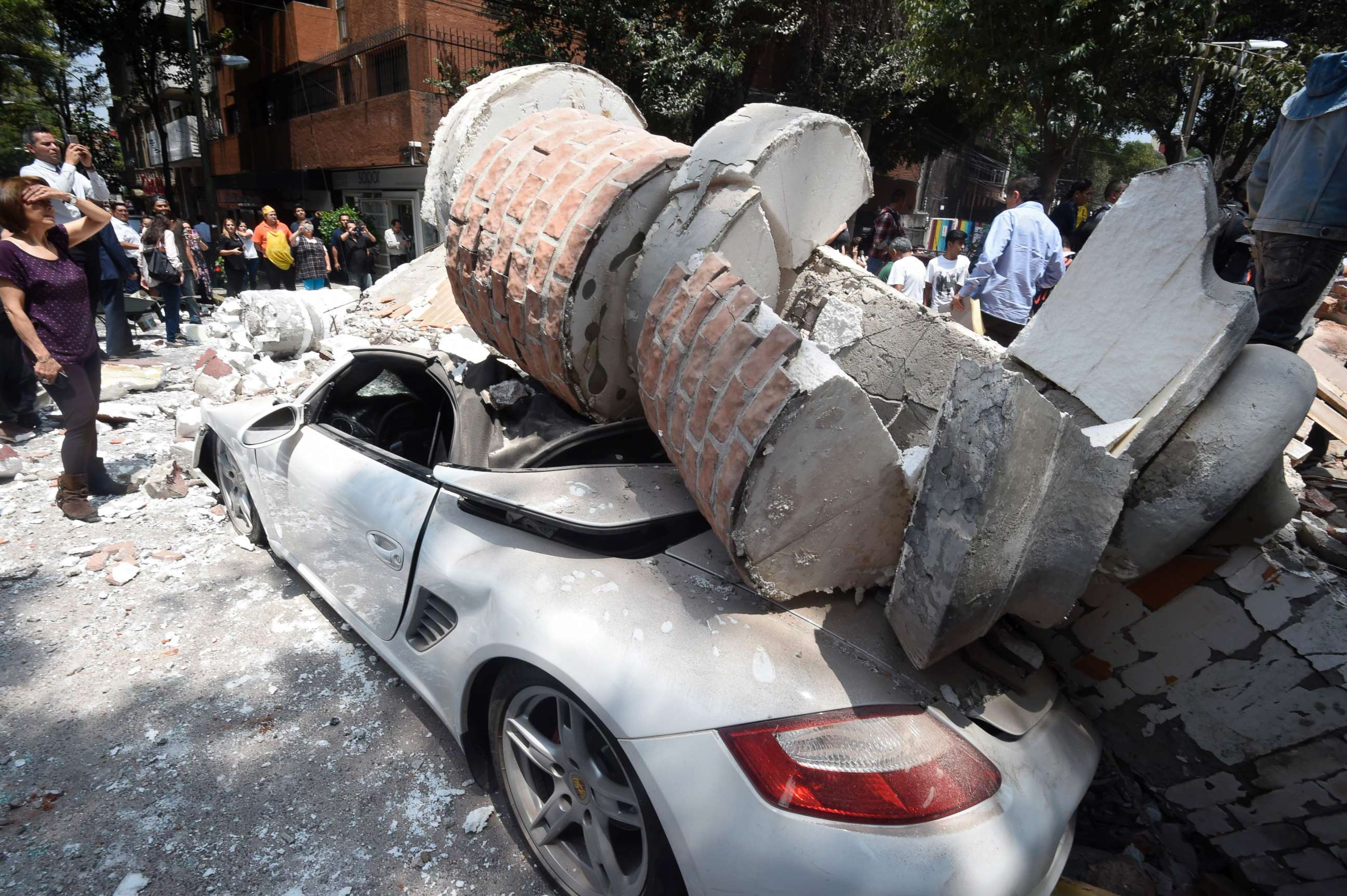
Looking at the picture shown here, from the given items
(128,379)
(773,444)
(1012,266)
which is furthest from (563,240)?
(128,379)

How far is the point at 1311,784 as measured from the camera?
5.14 feet

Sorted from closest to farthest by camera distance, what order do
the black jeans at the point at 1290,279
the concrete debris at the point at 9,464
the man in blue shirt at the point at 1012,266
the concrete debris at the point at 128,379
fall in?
the black jeans at the point at 1290,279, the concrete debris at the point at 9,464, the man in blue shirt at the point at 1012,266, the concrete debris at the point at 128,379

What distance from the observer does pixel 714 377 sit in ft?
5.35

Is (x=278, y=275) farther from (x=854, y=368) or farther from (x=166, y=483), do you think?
(x=854, y=368)

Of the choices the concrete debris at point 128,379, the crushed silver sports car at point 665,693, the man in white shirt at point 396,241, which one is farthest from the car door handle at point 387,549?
the man in white shirt at point 396,241

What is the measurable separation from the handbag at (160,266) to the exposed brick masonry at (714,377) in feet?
29.2

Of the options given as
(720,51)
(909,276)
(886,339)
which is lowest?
(886,339)

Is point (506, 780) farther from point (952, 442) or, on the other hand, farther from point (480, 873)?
point (952, 442)

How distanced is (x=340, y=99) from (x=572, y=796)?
22.6 meters

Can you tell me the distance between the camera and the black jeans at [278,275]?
11.4m

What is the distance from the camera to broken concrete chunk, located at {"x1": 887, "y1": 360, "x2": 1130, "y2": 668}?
1.26 metres

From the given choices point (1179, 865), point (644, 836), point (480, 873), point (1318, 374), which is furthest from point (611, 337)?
point (1318, 374)

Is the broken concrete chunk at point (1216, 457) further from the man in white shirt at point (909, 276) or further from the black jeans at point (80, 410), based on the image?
the man in white shirt at point (909, 276)

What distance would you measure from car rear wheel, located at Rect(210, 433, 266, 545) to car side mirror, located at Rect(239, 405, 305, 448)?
53 centimetres
